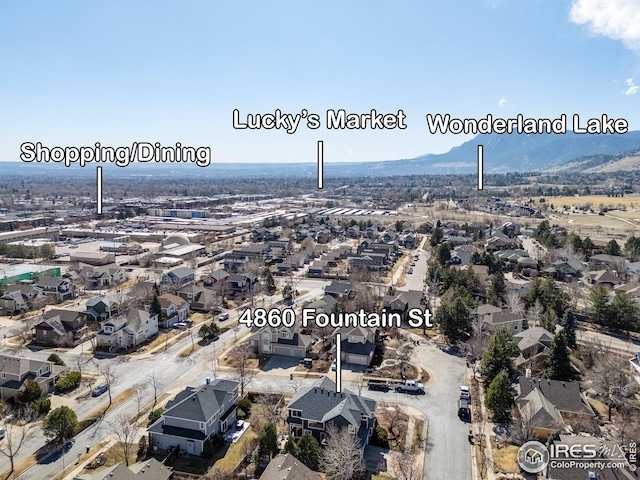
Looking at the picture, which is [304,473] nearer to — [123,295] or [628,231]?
[123,295]

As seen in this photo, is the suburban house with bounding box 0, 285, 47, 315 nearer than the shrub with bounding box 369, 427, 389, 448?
No

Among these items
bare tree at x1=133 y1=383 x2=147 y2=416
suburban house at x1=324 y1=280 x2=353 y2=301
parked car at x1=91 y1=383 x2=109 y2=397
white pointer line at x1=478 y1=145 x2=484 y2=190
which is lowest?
bare tree at x1=133 y1=383 x2=147 y2=416

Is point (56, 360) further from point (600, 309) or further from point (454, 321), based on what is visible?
point (600, 309)

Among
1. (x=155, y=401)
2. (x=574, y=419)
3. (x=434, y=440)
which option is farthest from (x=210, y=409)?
(x=574, y=419)

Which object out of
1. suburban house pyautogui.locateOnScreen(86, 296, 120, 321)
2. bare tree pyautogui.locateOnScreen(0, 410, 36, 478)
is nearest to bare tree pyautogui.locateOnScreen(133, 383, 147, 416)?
bare tree pyautogui.locateOnScreen(0, 410, 36, 478)

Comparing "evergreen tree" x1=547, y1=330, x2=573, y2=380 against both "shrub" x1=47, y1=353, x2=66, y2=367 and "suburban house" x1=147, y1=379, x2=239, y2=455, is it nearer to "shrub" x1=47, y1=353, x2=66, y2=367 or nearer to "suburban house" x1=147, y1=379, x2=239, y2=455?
"suburban house" x1=147, y1=379, x2=239, y2=455

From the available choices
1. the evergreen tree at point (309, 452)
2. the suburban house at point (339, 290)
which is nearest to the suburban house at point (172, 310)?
the suburban house at point (339, 290)

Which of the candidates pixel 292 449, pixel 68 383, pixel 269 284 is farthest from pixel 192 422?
pixel 269 284
